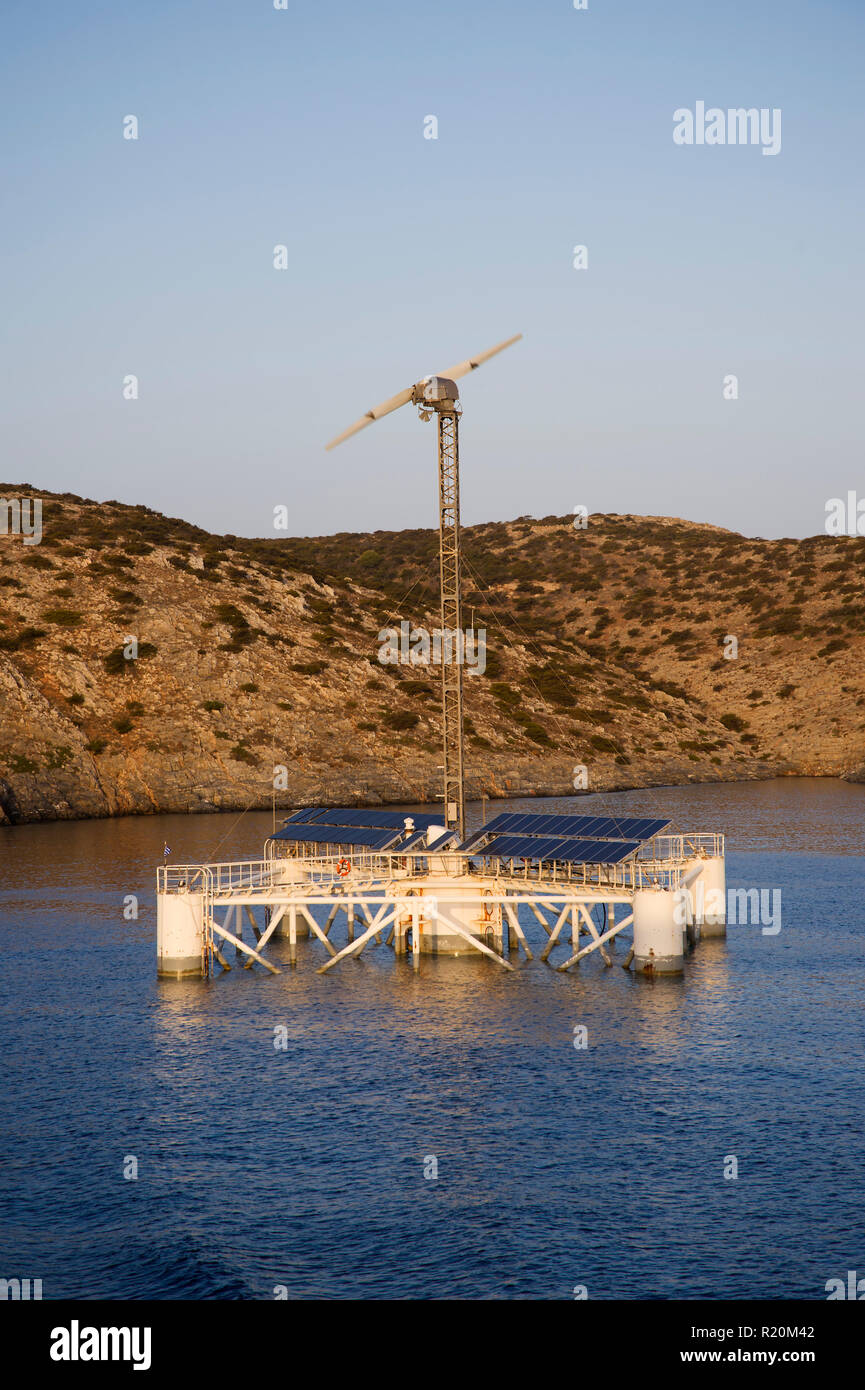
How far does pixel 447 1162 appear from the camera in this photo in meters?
34.8

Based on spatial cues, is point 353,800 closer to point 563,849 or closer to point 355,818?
point 355,818

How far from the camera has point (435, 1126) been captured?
1463 inches

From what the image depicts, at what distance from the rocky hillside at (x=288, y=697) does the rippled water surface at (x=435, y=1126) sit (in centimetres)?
6932

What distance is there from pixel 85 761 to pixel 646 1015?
90421 millimetres

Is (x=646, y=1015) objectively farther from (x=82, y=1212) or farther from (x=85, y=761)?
(x=85, y=761)

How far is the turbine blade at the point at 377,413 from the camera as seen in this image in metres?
65.4

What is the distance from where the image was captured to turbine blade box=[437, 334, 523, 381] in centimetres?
6631

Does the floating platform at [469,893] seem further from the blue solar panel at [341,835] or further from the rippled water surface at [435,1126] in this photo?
the rippled water surface at [435,1126]

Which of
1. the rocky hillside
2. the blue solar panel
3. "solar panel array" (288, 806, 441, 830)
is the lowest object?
the blue solar panel

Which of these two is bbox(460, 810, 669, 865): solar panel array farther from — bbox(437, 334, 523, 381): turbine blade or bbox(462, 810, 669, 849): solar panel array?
bbox(437, 334, 523, 381): turbine blade

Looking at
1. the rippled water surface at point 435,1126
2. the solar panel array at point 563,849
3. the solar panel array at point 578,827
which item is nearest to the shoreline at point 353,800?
the solar panel array at point 578,827

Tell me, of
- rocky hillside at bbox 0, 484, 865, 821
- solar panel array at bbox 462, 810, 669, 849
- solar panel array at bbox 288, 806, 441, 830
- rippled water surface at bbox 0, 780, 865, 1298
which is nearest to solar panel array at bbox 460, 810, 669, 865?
solar panel array at bbox 462, 810, 669, 849

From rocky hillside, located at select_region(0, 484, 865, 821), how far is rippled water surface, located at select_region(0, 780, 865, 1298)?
227ft
